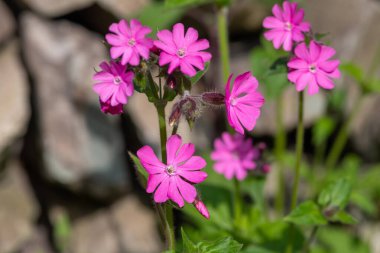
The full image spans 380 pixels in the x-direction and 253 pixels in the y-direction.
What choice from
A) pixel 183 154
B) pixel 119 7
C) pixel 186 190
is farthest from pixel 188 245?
pixel 119 7

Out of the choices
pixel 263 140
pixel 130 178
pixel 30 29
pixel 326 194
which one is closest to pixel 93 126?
pixel 130 178

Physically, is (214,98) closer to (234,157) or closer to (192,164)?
(192,164)

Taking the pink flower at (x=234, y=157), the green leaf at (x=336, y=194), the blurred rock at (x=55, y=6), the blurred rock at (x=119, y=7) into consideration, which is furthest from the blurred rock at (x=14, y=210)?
the green leaf at (x=336, y=194)

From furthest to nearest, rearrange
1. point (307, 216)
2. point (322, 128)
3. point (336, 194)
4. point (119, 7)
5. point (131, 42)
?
1. point (119, 7)
2. point (322, 128)
3. point (336, 194)
4. point (307, 216)
5. point (131, 42)

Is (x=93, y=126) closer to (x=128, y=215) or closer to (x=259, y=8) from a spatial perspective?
(x=128, y=215)

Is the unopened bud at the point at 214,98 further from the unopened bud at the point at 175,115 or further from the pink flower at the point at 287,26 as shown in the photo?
the pink flower at the point at 287,26

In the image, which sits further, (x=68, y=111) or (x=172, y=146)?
(x=68, y=111)
